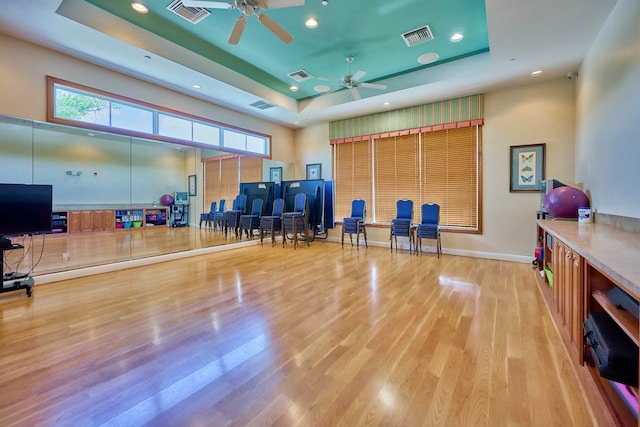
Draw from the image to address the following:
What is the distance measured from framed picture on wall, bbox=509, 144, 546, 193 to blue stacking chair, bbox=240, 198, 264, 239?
580 centimetres

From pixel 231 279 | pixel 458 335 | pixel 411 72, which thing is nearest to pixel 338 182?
pixel 411 72

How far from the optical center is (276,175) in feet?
26.4

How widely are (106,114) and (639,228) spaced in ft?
23.1

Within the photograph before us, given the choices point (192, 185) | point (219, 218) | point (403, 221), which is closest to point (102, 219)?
point (192, 185)

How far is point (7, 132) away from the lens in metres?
3.89

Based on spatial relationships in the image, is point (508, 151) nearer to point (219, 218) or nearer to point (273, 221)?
point (273, 221)

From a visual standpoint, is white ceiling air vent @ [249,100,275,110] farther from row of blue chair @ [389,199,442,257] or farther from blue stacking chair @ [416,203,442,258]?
blue stacking chair @ [416,203,442,258]

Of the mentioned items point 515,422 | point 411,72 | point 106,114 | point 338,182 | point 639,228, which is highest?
point 411,72

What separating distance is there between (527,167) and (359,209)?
352cm

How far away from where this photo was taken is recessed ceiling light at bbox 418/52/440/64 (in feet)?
15.6

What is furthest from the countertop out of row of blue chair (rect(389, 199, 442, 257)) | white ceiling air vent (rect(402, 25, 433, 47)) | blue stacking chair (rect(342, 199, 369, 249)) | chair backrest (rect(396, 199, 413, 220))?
blue stacking chair (rect(342, 199, 369, 249))

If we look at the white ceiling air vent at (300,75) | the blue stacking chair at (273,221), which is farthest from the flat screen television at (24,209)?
the white ceiling air vent at (300,75)

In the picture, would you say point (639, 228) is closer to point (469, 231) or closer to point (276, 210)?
point (469, 231)

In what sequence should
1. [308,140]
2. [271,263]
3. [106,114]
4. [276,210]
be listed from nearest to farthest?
[106,114] → [271,263] → [276,210] → [308,140]
